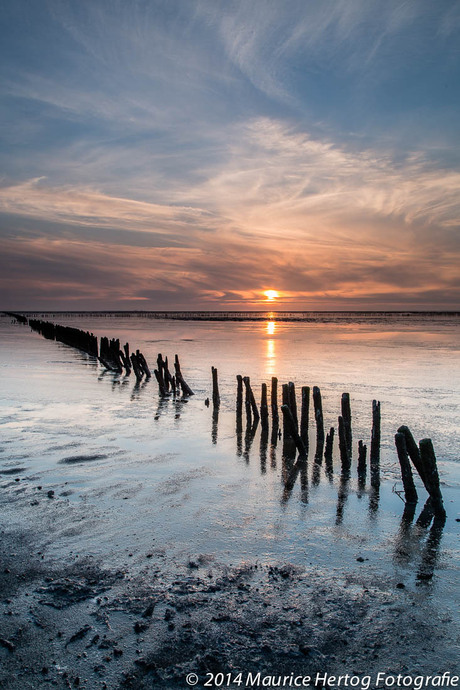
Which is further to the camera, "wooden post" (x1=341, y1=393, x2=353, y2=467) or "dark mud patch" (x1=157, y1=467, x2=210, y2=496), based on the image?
"wooden post" (x1=341, y1=393, x2=353, y2=467)

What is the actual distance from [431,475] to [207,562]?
12.0 feet

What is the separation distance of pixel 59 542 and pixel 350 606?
338 centimetres

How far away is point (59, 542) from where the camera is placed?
18.5 ft

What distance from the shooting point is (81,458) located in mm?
9164

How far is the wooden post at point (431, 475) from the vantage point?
681cm

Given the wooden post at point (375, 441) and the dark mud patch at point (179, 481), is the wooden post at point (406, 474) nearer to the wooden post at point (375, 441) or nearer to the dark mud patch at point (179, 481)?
the wooden post at point (375, 441)

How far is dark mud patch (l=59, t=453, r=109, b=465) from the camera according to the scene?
889cm

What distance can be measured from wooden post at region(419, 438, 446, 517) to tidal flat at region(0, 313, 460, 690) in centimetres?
29

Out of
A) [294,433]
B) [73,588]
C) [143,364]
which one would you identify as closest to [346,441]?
[294,433]

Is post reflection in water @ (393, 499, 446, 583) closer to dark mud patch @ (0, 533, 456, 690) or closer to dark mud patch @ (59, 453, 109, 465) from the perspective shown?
dark mud patch @ (0, 533, 456, 690)

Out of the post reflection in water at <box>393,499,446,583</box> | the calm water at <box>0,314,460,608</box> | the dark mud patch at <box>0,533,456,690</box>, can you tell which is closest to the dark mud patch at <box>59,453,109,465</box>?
the calm water at <box>0,314,460,608</box>

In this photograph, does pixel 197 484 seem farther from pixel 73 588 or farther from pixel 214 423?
pixel 214 423

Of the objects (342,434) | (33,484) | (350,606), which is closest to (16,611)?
(350,606)

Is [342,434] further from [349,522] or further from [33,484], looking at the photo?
[33,484]
